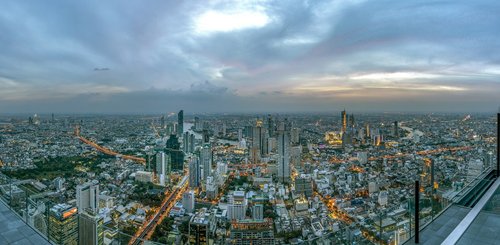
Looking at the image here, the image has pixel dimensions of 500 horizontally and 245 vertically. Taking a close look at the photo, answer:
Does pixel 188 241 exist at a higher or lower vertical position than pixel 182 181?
higher

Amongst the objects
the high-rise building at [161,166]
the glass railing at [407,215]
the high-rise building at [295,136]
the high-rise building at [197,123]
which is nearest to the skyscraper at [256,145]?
the high-rise building at [295,136]

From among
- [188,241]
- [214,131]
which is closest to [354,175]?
[188,241]

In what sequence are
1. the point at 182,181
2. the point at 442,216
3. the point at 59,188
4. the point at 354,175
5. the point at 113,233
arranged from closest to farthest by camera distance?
1. the point at 113,233
2. the point at 442,216
3. the point at 59,188
4. the point at 354,175
5. the point at 182,181

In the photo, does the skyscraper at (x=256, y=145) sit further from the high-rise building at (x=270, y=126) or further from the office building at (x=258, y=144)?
the high-rise building at (x=270, y=126)

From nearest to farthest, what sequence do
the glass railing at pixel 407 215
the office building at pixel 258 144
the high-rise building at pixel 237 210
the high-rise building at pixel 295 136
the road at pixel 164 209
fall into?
the glass railing at pixel 407 215
the road at pixel 164 209
the high-rise building at pixel 237 210
the office building at pixel 258 144
the high-rise building at pixel 295 136

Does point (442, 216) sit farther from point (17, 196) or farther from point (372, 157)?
point (372, 157)

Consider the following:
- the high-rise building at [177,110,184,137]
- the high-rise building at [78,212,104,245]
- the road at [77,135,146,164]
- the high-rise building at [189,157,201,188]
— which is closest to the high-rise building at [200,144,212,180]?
the high-rise building at [189,157,201,188]

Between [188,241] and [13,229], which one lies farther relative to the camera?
[188,241]
